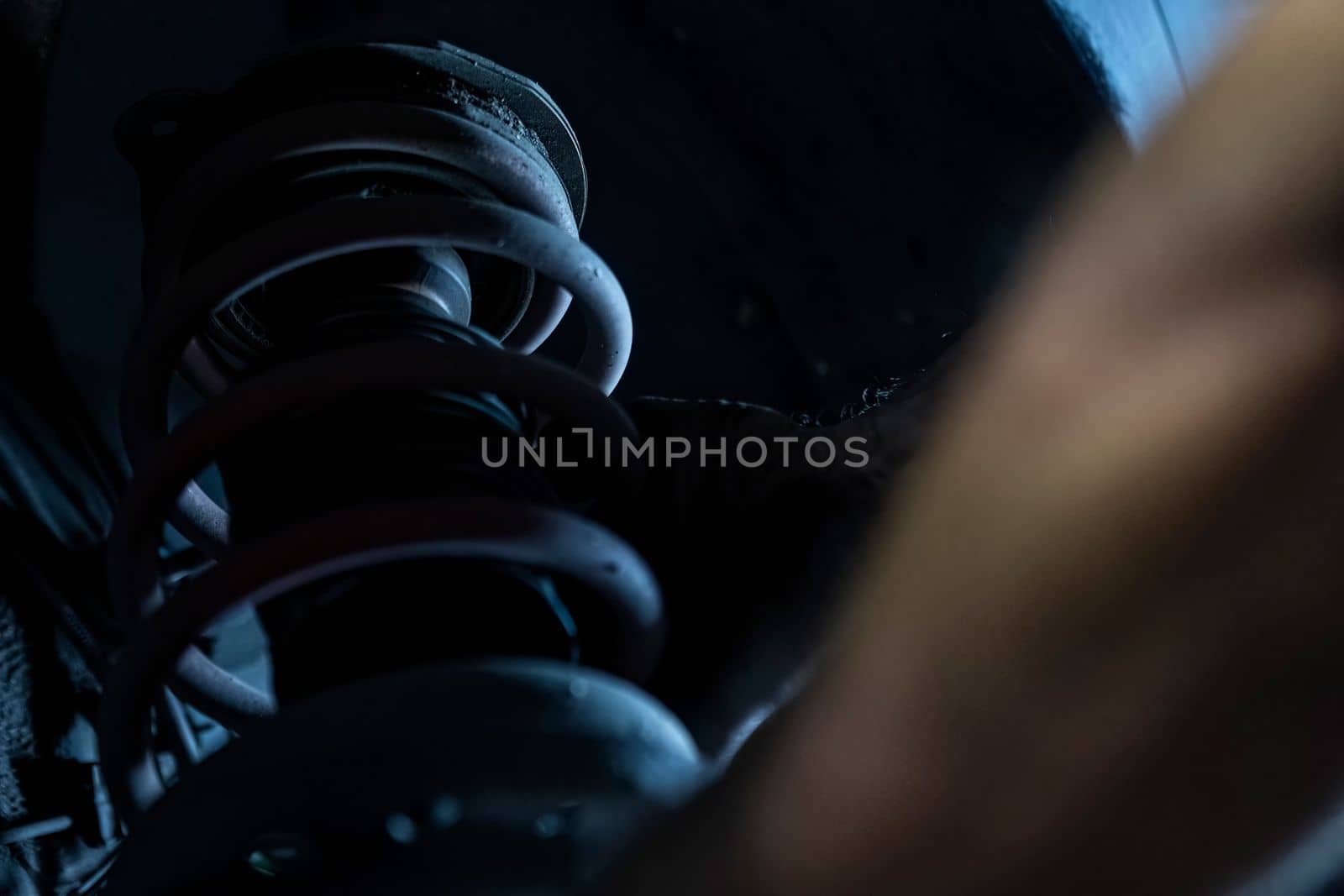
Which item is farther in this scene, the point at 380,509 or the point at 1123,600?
the point at 380,509

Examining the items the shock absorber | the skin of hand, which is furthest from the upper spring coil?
the skin of hand

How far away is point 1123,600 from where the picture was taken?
34cm

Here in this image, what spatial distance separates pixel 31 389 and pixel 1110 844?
881mm

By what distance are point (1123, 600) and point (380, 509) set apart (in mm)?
321

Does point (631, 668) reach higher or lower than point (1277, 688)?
lower

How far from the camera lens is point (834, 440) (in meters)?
0.58

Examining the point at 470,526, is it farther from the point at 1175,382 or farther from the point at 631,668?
the point at 1175,382

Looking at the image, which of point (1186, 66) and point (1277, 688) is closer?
point (1277, 688)

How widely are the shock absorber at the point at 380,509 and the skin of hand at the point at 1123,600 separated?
81 millimetres

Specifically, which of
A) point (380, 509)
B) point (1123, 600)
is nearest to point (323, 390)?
point (380, 509)

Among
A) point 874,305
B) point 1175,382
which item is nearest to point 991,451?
point 1175,382

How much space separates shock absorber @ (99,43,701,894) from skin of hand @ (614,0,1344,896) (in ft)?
0.27

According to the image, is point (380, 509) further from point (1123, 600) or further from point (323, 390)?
point (1123, 600)

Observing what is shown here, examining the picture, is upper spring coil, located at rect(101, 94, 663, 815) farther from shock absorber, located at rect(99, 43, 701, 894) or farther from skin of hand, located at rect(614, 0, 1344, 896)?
skin of hand, located at rect(614, 0, 1344, 896)
